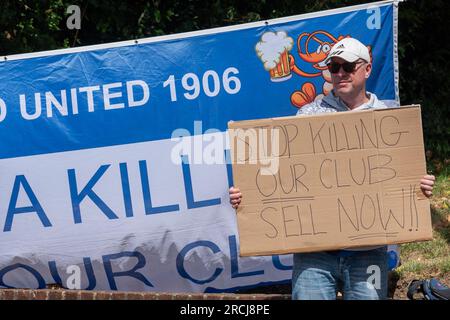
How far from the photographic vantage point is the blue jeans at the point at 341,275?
4.12 meters

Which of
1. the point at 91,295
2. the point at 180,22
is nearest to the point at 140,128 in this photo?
the point at 91,295

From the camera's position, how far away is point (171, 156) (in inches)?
208

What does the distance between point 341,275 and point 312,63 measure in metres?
1.64

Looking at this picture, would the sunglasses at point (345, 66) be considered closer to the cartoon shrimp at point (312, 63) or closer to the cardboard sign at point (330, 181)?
the cardboard sign at point (330, 181)

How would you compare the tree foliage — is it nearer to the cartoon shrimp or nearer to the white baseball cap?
the cartoon shrimp

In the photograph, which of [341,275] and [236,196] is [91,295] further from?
[341,275]

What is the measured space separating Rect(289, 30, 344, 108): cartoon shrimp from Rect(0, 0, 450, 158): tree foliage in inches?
104

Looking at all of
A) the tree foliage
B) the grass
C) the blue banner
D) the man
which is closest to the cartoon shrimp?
the blue banner

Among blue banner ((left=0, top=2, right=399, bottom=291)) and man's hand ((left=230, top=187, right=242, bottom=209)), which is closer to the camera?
man's hand ((left=230, top=187, right=242, bottom=209))

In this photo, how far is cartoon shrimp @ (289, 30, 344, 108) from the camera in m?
5.34

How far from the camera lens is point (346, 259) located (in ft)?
13.8

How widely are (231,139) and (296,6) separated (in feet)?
13.1

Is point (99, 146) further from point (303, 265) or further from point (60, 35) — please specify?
point (60, 35)
